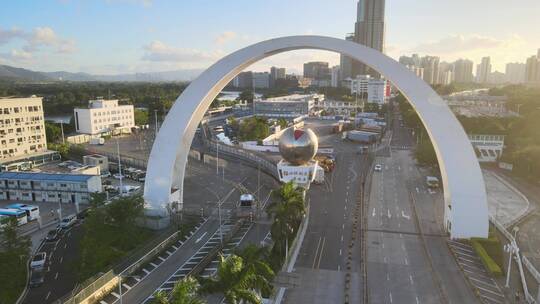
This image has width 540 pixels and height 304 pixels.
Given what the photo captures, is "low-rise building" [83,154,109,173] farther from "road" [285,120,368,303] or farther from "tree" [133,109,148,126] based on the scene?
"tree" [133,109,148,126]

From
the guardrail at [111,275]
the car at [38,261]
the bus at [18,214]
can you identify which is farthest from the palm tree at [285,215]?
the bus at [18,214]

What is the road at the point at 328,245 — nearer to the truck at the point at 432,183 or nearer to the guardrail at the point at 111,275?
the truck at the point at 432,183

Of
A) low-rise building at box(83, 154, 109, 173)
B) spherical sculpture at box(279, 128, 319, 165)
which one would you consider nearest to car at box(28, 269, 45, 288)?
spherical sculpture at box(279, 128, 319, 165)

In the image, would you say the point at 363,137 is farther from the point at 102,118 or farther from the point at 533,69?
the point at 533,69

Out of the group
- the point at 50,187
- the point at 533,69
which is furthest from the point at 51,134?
the point at 533,69

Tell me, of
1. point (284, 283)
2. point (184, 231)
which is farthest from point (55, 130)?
point (284, 283)

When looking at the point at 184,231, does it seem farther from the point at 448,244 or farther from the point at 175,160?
the point at 448,244
